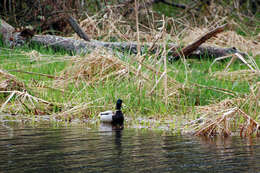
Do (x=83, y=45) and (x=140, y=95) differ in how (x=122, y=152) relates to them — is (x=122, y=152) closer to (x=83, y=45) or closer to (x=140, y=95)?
(x=140, y=95)

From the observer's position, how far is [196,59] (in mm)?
11750

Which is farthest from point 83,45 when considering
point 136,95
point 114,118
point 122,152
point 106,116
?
point 122,152

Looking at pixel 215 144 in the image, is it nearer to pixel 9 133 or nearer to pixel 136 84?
pixel 9 133

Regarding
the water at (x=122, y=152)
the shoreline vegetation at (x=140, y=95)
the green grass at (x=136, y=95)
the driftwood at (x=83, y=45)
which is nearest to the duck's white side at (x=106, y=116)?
the shoreline vegetation at (x=140, y=95)

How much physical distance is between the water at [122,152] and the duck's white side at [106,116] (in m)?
0.74

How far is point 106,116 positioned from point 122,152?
7.42 ft

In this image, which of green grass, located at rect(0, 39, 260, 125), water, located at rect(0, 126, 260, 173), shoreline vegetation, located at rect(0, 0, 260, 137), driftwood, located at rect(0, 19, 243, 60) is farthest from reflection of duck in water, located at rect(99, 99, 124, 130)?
driftwood, located at rect(0, 19, 243, 60)

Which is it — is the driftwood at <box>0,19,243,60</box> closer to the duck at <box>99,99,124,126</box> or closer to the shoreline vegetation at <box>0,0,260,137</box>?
the shoreline vegetation at <box>0,0,260,137</box>

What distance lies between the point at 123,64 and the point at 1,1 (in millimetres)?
6655

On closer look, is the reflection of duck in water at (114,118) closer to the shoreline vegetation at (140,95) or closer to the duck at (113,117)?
the duck at (113,117)

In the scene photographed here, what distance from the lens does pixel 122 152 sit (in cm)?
429

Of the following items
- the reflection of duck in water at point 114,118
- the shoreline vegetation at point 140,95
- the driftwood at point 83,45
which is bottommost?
the reflection of duck in water at point 114,118

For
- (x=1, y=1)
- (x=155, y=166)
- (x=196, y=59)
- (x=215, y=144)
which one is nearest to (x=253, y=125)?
(x=215, y=144)

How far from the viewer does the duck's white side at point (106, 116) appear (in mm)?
6410
